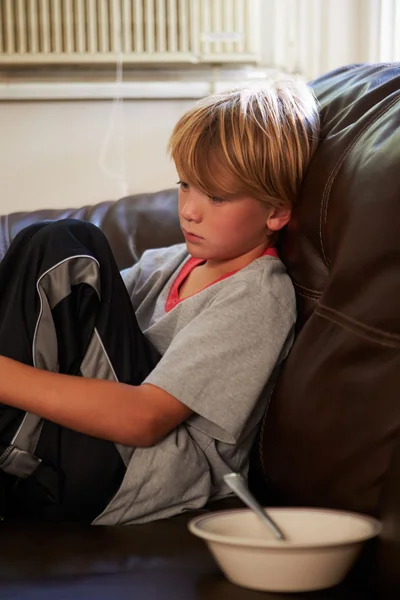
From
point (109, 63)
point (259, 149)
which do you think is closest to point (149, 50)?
point (109, 63)

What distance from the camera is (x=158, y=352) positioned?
1.40 metres

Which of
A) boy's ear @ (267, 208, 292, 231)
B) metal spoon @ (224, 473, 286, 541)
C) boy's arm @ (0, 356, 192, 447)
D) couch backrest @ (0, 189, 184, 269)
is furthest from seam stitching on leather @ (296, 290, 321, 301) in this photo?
couch backrest @ (0, 189, 184, 269)

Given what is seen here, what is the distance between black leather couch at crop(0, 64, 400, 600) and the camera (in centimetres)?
94

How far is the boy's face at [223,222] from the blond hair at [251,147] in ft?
0.06

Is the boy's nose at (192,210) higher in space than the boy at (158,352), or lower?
higher

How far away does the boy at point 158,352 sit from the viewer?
4.03ft

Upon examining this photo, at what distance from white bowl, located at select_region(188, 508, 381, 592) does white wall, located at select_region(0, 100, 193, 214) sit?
180 cm

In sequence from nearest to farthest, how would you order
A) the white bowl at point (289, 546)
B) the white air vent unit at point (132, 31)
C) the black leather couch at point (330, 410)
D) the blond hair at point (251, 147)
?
the white bowl at point (289, 546) → the black leather couch at point (330, 410) → the blond hair at point (251, 147) → the white air vent unit at point (132, 31)

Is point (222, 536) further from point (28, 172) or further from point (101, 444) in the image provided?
point (28, 172)

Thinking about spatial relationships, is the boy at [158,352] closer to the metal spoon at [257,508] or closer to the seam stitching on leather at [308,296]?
the seam stitching on leather at [308,296]

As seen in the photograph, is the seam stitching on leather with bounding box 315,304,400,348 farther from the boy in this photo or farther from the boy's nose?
the boy's nose

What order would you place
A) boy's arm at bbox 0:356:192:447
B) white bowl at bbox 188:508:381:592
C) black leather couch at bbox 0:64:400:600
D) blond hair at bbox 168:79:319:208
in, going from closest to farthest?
white bowl at bbox 188:508:381:592, black leather couch at bbox 0:64:400:600, boy's arm at bbox 0:356:192:447, blond hair at bbox 168:79:319:208

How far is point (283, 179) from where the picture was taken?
4.39 feet

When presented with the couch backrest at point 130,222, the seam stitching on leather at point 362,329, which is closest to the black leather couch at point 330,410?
the seam stitching on leather at point 362,329
